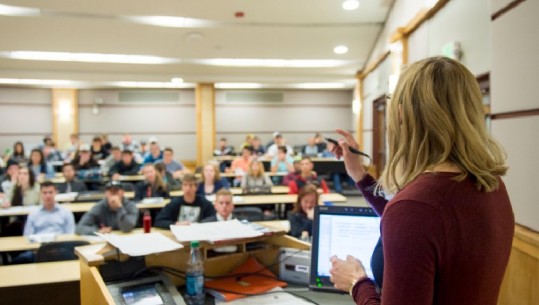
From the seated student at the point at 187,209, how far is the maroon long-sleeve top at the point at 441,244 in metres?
3.42

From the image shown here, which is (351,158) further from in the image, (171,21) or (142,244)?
(171,21)

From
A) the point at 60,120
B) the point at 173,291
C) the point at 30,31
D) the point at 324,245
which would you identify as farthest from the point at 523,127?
the point at 60,120

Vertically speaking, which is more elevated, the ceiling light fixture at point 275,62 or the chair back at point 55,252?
the ceiling light fixture at point 275,62

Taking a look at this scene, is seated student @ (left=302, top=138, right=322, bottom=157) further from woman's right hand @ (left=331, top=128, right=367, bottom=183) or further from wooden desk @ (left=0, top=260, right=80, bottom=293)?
woman's right hand @ (left=331, top=128, right=367, bottom=183)

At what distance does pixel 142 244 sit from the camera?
1757 mm

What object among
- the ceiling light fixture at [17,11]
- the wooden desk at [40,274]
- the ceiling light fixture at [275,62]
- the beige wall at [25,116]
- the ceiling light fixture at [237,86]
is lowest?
the wooden desk at [40,274]

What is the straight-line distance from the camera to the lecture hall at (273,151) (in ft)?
2.92

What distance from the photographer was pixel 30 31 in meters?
7.03

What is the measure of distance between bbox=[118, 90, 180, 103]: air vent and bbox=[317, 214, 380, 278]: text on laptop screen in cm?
1088

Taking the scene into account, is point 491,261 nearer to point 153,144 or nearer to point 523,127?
point 523,127

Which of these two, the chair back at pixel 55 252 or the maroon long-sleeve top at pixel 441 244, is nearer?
the maroon long-sleeve top at pixel 441 244

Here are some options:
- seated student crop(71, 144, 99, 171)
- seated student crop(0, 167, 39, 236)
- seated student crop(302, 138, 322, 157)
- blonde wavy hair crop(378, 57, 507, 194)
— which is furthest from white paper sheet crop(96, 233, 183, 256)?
seated student crop(302, 138, 322, 157)

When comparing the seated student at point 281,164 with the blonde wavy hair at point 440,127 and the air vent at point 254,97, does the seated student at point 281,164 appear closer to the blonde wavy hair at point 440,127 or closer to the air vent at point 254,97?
the air vent at point 254,97

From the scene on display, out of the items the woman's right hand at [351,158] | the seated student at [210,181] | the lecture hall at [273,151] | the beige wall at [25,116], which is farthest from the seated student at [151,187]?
the beige wall at [25,116]
